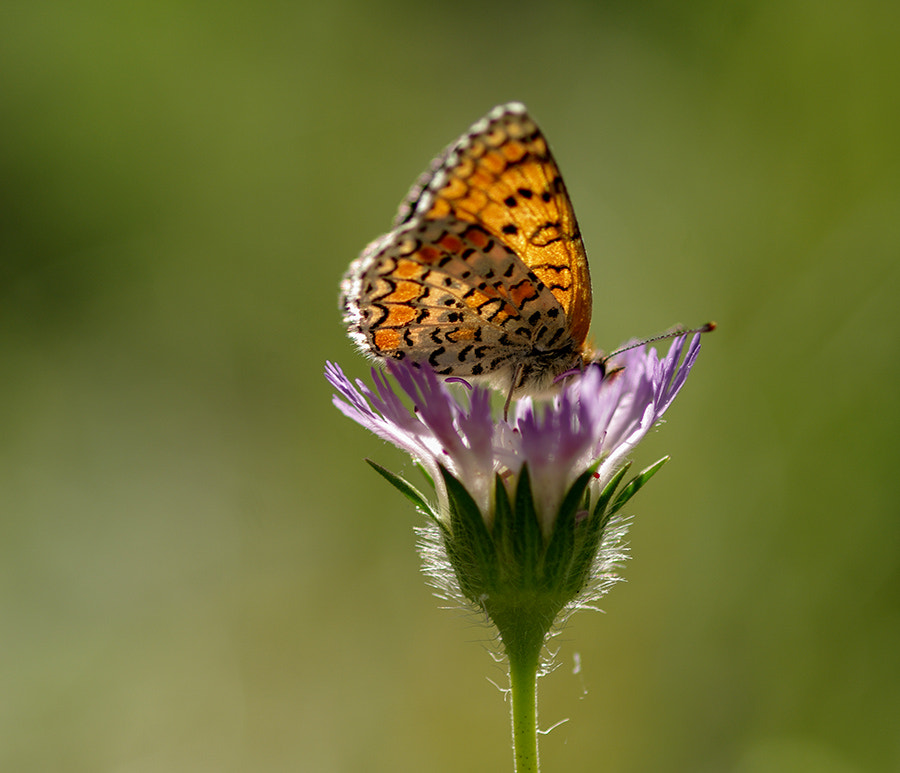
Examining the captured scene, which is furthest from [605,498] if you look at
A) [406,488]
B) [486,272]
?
[486,272]

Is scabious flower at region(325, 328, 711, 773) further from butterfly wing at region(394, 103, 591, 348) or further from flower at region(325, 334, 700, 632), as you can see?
butterfly wing at region(394, 103, 591, 348)

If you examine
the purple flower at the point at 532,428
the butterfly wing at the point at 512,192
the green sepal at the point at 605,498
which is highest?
the butterfly wing at the point at 512,192

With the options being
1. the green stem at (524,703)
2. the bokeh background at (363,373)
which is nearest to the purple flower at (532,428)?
the green stem at (524,703)

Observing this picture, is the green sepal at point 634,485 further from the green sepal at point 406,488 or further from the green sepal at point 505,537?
the green sepal at point 406,488

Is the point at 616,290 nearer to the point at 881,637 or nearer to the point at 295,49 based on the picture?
the point at 881,637

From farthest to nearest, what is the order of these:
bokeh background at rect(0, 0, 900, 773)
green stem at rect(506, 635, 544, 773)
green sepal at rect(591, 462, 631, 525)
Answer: bokeh background at rect(0, 0, 900, 773) → green sepal at rect(591, 462, 631, 525) → green stem at rect(506, 635, 544, 773)

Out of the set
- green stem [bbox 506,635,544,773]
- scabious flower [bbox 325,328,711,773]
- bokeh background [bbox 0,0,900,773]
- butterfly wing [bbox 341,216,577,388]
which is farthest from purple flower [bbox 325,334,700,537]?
bokeh background [bbox 0,0,900,773]

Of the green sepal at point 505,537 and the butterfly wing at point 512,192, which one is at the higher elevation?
the butterfly wing at point 512,192

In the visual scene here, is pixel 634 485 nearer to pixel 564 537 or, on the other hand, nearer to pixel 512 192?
pixel 564 537
